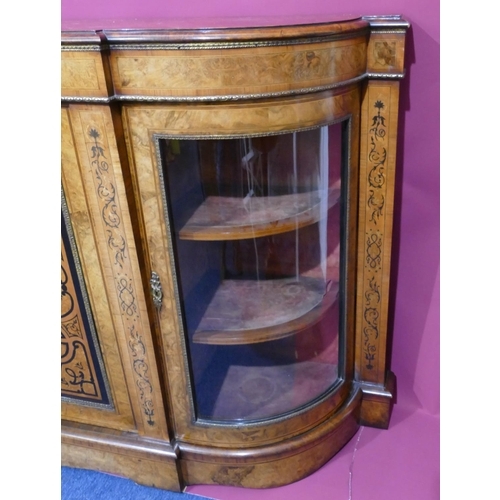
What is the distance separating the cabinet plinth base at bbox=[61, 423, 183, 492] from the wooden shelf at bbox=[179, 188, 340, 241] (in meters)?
0.56

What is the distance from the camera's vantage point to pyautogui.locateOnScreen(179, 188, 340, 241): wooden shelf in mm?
1065

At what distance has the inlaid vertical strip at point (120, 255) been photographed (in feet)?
3.16

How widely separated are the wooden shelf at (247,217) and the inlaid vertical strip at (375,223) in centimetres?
15

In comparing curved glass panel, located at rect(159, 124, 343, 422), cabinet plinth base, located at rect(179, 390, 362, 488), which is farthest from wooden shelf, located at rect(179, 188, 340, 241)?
cabinet plinth base, located at rect(179, 390, 362, 488)

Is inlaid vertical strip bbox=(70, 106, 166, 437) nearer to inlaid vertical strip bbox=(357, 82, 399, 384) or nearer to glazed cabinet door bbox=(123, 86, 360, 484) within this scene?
glazed cabinet door bbox=(123, 86, 360, 484)

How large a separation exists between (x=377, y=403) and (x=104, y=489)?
742 millimetres

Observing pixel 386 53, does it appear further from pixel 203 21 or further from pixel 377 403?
pixel 377 403

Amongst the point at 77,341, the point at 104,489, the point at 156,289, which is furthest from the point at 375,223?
the point at 104,489

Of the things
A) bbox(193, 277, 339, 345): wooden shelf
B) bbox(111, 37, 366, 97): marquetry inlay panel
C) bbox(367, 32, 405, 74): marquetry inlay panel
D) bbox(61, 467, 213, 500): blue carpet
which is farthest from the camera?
bbox(61, 467, 213, 500): blue carpet

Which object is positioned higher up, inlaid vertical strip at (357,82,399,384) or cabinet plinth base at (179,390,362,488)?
inlaid vertical strip at (357,82,399,384)

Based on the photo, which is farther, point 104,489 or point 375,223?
point 104,489

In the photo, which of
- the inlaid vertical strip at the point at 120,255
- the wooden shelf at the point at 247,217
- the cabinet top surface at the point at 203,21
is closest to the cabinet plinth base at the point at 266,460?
the inlaid vertical strip at the point at 120,255

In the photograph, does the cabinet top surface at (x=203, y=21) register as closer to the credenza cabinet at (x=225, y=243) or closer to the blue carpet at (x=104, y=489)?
the credenza cabinet at (x=225, y=243)

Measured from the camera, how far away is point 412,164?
1.23 m
